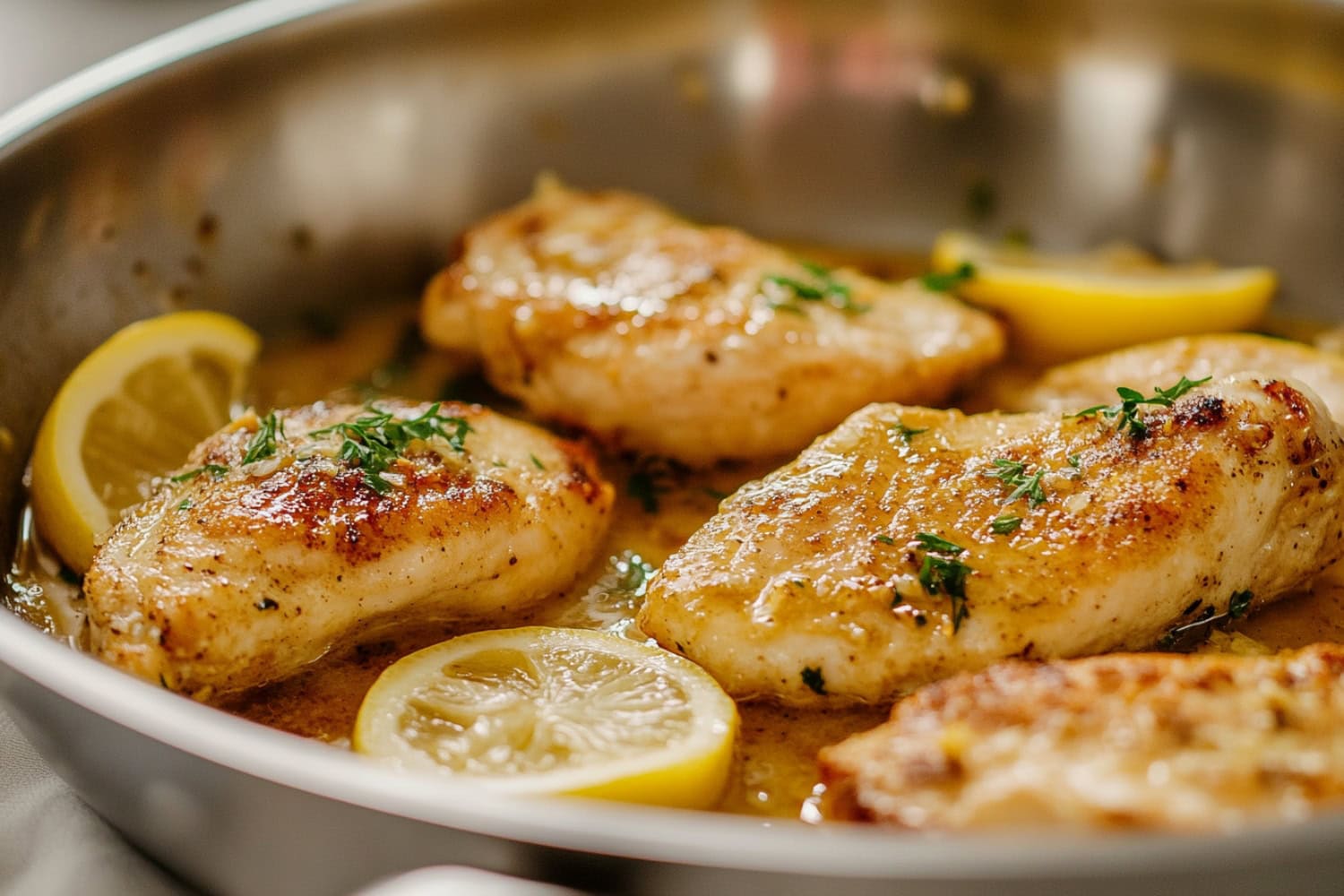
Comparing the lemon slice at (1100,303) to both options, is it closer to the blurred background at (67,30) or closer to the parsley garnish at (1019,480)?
the parsley garnish at (1019,480)

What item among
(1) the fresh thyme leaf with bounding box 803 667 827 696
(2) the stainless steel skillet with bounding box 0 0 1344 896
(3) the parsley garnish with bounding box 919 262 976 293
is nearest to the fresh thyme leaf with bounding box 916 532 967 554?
(1) the fresh thyme leaf with bounding box 803 667 827 696

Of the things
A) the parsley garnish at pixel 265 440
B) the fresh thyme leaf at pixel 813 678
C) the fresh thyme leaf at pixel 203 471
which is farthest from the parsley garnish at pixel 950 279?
the fresh thyme leaf at pixel 203 471

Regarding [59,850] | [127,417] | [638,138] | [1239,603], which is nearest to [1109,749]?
[1239,603]

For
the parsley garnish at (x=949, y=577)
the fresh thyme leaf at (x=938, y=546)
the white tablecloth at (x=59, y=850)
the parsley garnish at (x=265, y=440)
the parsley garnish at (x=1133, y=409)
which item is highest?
the parsley garnish at (x=1133, y=409)

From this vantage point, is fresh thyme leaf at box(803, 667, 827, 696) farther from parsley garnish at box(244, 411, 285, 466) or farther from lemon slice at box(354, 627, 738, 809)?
parsley garnish at box(244, 411, 285, 466)

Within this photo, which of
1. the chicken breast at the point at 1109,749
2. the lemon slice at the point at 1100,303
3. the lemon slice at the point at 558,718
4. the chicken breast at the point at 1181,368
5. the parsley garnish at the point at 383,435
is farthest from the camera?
the lemon slice at the point at 1100,303

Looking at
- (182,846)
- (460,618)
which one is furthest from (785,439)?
(182,846)
